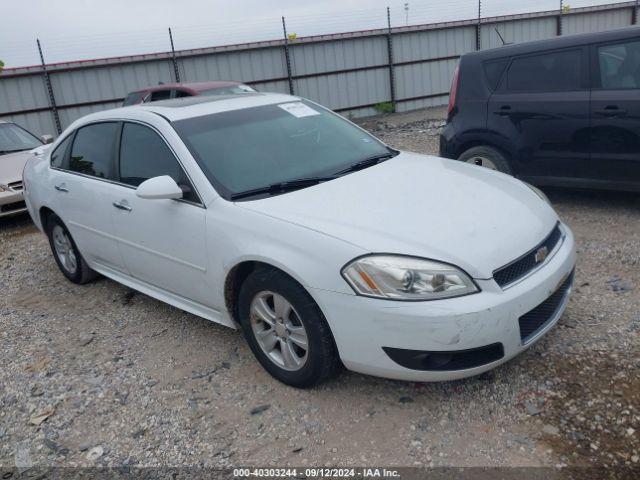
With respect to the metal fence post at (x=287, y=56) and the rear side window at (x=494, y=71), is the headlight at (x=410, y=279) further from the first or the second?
Result: the metal fence post at (x=287, y=56)

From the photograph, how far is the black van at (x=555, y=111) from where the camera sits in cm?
525

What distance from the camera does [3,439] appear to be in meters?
3.17

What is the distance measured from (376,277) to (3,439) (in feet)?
7.30

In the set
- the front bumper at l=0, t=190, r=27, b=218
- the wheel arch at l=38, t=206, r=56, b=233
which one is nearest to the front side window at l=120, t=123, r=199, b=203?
the wheel arch at l=38, t=206, r=56, b=233

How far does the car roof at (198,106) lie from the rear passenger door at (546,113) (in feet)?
8.39

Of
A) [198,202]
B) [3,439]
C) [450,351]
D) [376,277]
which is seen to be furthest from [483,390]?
[3,439]

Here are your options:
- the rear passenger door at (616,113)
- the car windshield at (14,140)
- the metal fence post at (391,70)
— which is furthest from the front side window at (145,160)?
the metal fence post at (391,70)

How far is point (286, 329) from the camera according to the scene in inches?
123

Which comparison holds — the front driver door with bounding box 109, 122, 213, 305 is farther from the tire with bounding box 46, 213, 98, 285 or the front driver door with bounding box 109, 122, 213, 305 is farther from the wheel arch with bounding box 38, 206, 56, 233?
the wheel arch with bounding box 38, 206, 56, 233

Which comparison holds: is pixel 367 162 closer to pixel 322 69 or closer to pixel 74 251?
pixel 74 251

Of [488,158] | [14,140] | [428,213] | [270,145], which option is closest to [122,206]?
[270,145]

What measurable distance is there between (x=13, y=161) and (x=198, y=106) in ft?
17.3

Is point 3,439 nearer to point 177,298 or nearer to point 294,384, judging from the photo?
point 177,298

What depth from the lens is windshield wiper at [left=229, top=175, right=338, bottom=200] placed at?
3389 mm
